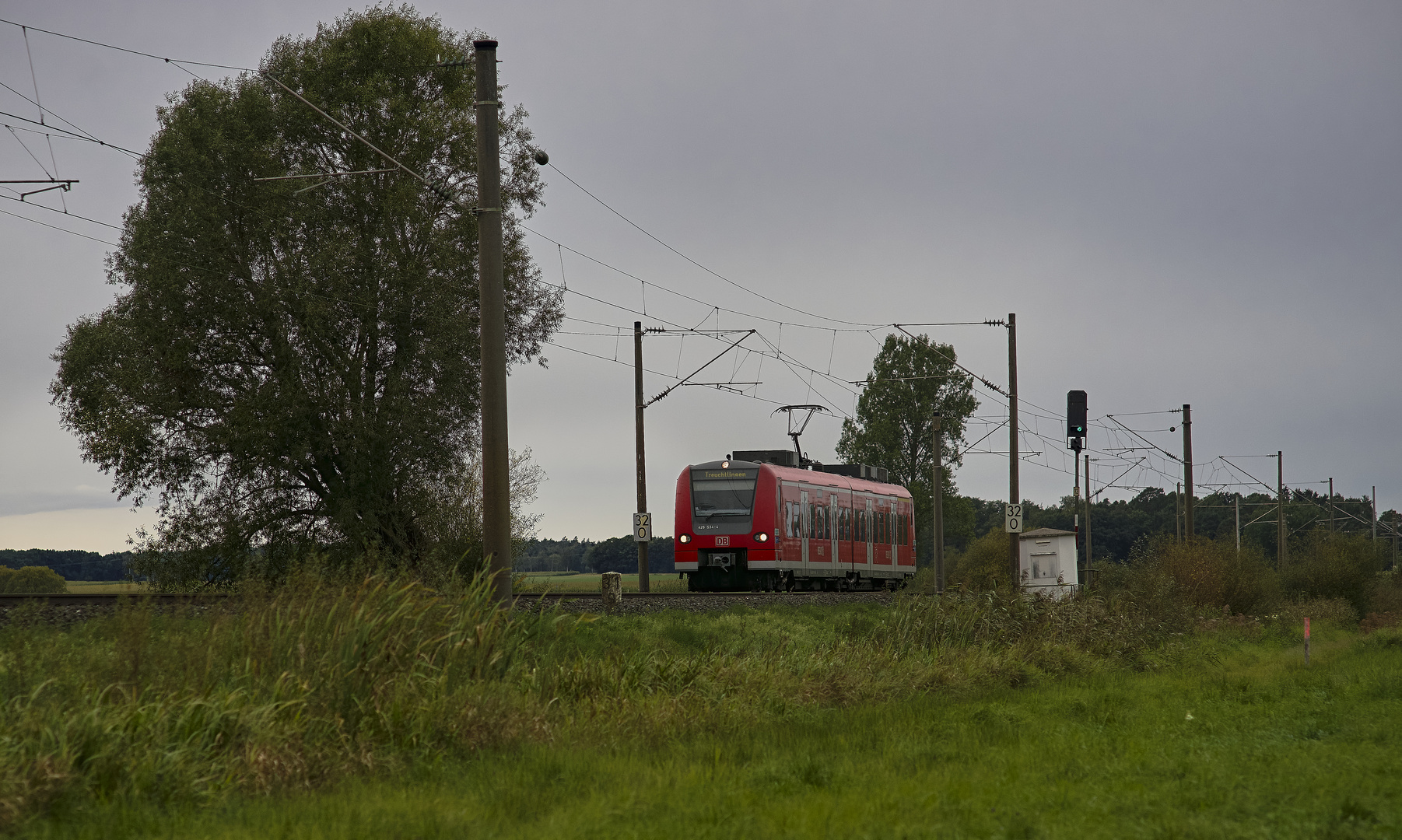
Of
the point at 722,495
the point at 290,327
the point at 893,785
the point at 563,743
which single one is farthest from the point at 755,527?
the point at 893,785

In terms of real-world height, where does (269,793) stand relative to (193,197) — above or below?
below

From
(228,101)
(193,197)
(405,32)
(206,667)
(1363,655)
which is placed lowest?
(1363,655)

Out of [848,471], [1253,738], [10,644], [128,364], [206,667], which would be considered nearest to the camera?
[206,667]

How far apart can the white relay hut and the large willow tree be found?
48.6 ft

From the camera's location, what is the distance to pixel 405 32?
2981cm

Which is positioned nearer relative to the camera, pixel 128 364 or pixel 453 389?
pixel 128 364

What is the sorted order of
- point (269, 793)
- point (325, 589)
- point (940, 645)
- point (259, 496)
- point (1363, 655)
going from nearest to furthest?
point (269, 793) → point (325, 589) → point (940, 645) → point (1363, 655) → point (259, 496)

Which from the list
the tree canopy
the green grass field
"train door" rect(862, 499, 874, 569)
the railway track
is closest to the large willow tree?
the railway track

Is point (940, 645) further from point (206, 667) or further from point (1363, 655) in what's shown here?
point (206, 667)

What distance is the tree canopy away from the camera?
2387 inches

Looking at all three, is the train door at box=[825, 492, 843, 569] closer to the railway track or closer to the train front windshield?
the train front windshield

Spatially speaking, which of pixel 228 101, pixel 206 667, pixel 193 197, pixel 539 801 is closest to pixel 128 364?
pixel 193 197

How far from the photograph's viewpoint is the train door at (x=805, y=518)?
105ft

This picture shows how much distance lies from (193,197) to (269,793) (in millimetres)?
22482
